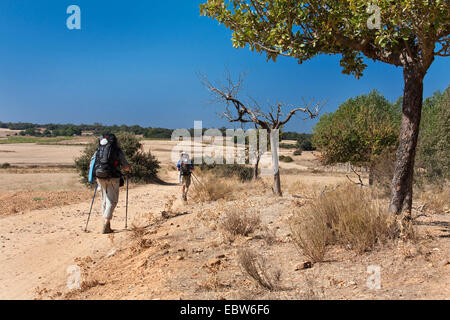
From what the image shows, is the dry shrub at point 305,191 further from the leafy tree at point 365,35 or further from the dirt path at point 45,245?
the dirt path at point 45,245

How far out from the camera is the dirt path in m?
5.73

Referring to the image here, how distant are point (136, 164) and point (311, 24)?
17.2 metres

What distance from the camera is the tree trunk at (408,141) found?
5.64 metres

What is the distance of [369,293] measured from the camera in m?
3.83

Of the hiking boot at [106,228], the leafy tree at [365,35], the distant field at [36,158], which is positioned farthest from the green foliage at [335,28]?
the distant field at [36,158]

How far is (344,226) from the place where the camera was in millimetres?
5367

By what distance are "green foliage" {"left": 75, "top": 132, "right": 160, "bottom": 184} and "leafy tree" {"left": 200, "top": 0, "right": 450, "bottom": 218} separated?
52.3 ft

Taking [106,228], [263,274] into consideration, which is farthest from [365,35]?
[106,228]

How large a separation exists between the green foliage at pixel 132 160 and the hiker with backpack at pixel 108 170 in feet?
43.9

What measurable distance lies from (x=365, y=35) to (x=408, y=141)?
73.9 inches

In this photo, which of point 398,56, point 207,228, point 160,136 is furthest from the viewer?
point 160,136

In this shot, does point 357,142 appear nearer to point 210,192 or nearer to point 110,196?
point 210,192
